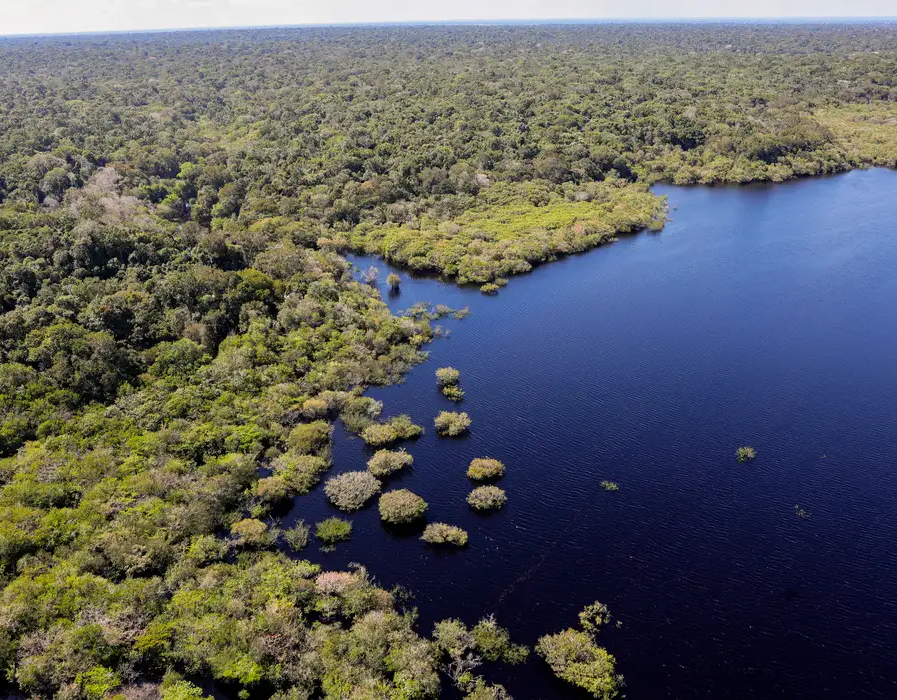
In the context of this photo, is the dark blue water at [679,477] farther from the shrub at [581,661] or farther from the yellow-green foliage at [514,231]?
the yellow-green foliage at [514,231]

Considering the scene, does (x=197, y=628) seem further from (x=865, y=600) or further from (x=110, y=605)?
(x=865, y=600)

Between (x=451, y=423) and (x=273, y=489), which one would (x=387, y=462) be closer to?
(x=451, y=423)

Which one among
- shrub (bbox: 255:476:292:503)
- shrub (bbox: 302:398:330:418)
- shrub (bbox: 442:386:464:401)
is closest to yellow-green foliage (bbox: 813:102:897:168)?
shrub (bbox: 442:386:464:401)

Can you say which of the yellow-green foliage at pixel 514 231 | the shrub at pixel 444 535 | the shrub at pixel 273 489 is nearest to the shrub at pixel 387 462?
the shrub at pixel 273 489

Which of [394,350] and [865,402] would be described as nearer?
[865,402]

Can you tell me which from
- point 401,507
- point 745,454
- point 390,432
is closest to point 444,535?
point 401,507

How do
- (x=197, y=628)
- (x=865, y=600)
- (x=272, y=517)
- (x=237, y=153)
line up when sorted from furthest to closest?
(x=237, y=153) → (x=272, y=517) → (x=865, y=600) → (x=197, y=628)

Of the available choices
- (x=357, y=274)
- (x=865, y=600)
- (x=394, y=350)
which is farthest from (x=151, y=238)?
(x=865, y=600)

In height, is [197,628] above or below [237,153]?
below

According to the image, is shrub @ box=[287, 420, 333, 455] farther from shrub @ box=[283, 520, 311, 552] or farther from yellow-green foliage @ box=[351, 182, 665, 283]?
yellow-green foliage @ box=[351, 182, 665, 283]
